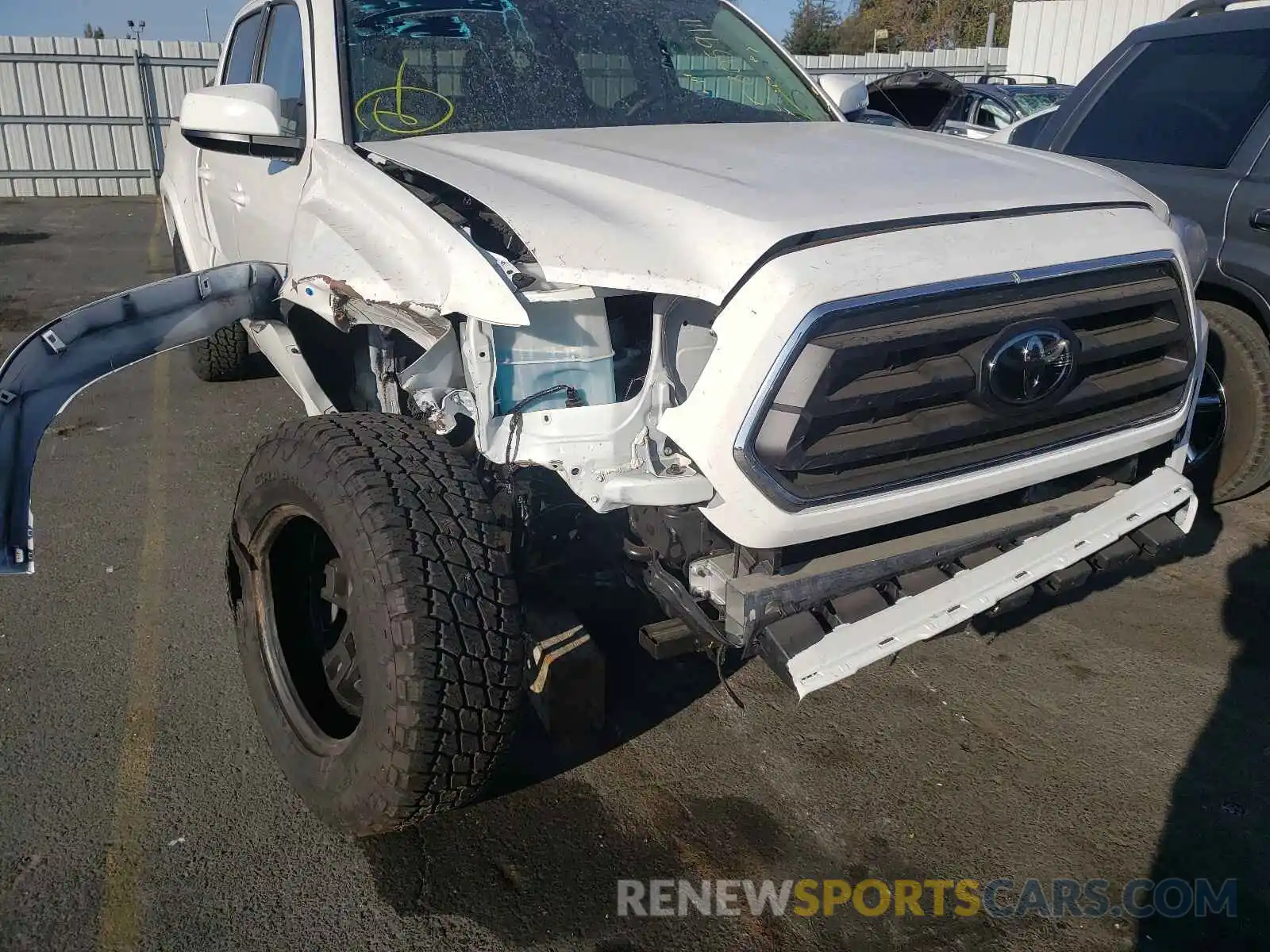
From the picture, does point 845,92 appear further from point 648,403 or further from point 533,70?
point 648,403

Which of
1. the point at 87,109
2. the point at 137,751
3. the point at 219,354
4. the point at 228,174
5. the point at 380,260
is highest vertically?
the point at 380,260

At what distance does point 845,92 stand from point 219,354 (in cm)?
403

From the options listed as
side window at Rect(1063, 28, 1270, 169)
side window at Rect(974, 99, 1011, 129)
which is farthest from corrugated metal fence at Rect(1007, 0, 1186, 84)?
side window at Rect(1063, 28, 1270, 169)

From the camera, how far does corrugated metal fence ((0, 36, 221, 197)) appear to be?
612 inches

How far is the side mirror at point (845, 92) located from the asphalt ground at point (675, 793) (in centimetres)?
220

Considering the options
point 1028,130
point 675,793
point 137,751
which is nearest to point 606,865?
point 675,793

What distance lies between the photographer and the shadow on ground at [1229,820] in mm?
2502

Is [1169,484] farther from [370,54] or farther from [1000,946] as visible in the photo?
[370,54]

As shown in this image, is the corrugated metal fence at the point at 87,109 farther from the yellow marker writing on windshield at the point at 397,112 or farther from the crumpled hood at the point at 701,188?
the crumpled hood at the point at 701,188

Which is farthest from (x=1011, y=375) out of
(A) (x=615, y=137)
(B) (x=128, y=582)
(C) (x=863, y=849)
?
(B) (x=128, y=582)

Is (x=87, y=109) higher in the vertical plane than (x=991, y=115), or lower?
lower

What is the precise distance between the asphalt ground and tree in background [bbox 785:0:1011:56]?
116 ft

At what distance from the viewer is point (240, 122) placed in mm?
3223

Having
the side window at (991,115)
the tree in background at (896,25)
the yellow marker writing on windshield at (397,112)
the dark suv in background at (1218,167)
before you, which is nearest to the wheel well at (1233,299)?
the dark suv in background at (1218,167)
